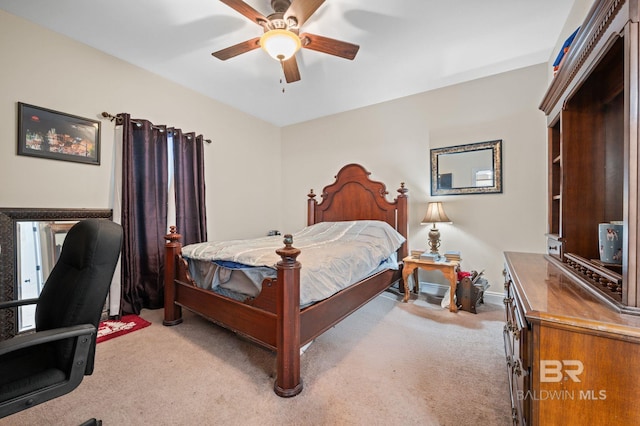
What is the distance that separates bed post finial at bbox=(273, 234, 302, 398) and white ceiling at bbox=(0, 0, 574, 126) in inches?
78.4

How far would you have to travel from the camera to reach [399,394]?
1.57 metres

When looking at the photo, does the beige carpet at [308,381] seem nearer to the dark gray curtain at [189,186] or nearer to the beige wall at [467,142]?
the beige wall at [467,142]

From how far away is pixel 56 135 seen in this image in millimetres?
2424

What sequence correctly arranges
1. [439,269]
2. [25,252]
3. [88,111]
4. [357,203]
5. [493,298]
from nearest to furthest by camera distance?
[25,252], [88,111], [439,269], [493,298], [357,203]

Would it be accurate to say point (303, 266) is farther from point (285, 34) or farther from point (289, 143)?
point (289, 143)

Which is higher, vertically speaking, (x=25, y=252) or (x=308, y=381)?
(x=25, y=252)

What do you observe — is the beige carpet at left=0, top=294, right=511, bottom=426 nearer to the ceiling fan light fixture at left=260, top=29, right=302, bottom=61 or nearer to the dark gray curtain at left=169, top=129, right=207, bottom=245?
the dark gray curtain at left=169, top=129, right=207, bottom=245

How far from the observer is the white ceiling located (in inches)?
82.7

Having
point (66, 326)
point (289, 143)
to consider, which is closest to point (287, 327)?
point (66, 326)

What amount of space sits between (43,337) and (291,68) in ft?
7.79

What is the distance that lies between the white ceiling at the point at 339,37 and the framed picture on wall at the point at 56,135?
2.56 feet

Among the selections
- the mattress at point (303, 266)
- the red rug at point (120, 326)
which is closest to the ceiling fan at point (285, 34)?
the mattress at point (303, 266)

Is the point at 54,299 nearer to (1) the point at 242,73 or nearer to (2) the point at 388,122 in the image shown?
(1) the point at 242,73

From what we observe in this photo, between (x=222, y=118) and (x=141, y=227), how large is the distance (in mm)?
1892
